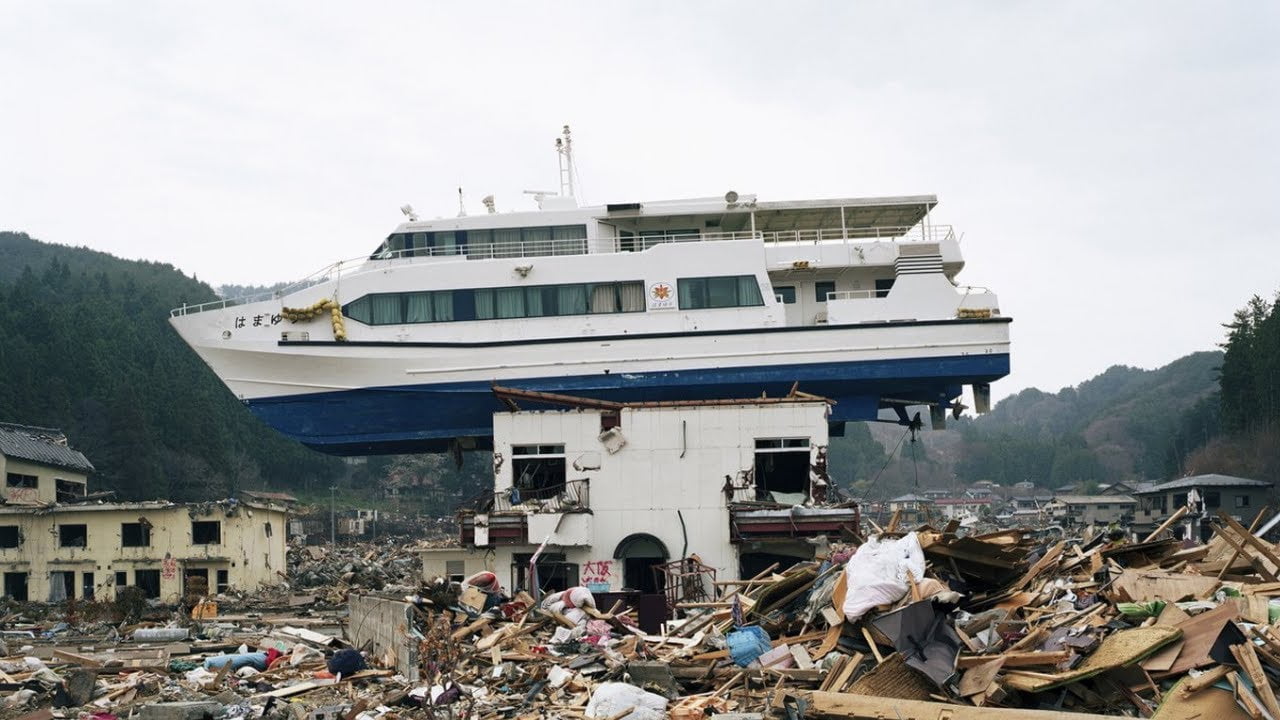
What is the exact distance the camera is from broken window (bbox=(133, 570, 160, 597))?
26.3 meters

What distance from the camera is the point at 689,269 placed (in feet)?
90.2

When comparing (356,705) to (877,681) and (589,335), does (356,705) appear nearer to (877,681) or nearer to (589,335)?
(877,681)

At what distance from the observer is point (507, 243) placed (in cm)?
2877

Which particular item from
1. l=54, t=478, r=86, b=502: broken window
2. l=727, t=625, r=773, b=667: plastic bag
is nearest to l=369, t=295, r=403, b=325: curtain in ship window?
l=54, t=478, r=86, b=502: broken window

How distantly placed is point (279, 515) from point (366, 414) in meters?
4.03

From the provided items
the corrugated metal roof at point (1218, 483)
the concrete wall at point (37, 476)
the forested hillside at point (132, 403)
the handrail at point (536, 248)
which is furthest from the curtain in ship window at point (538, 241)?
the forested hillside at point (132, 403)

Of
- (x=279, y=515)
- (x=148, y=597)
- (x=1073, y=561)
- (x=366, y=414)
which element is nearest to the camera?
(x=1073, y=561)

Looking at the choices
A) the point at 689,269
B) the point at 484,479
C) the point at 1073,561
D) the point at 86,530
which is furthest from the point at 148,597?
the point at 484,479

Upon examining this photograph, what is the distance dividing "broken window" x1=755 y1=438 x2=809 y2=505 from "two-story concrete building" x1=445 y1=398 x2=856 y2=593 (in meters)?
0.05

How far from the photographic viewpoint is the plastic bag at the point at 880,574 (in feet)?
35.1

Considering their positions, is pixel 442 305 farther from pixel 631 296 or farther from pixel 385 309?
pixel 631 296

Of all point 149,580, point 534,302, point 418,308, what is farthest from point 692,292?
point 149,580

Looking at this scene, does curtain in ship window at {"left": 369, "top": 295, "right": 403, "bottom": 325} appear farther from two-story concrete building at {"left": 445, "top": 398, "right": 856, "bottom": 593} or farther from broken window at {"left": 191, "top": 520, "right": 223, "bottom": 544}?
two-story concrete building at {"left": 445, "top": 398, "right": 856, "bottom": 593}

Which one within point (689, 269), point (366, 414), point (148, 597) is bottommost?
point (148, 597)
